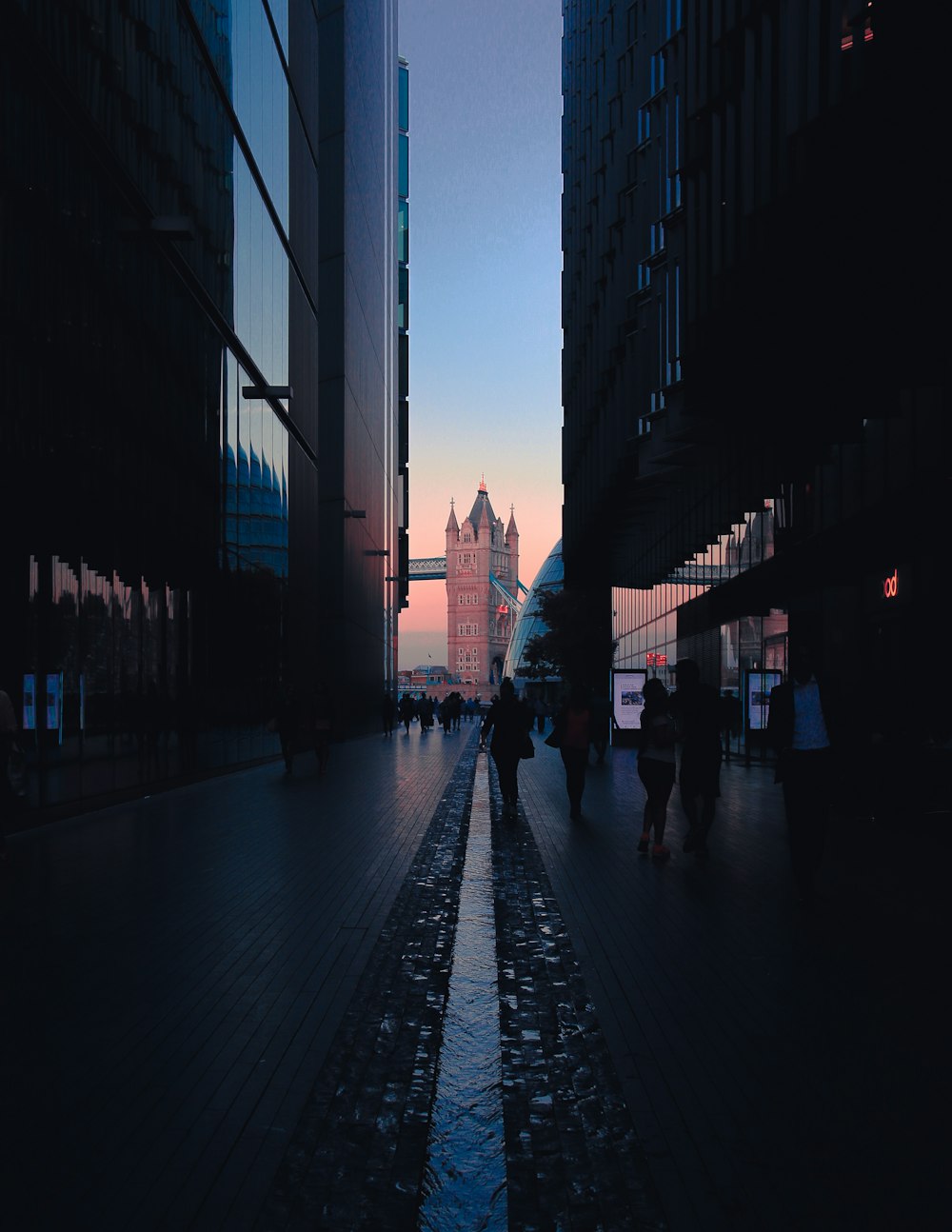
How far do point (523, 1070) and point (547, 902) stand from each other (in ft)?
12.4

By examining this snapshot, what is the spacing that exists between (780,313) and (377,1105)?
1123cm

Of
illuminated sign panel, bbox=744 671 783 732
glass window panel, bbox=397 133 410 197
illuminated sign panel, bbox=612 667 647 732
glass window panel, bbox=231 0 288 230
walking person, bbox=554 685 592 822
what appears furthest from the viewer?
glass window panel, bbox=397 133 410 197

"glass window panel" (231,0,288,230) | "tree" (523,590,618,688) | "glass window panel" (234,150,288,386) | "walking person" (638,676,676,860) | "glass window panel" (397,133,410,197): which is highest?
"glass window panel" (397,133,410,197)

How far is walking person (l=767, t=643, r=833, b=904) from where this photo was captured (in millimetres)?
8320

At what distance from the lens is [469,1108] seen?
4.22 m

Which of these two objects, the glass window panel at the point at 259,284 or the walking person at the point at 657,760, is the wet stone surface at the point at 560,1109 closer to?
the walking person at the point at 657,760

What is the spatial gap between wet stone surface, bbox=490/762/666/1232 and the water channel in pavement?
5cm

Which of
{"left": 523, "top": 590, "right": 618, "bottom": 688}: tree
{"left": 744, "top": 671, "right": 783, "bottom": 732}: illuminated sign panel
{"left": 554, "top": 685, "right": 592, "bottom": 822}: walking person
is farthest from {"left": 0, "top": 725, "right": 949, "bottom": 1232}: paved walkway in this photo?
{"left": 523, "top": 590, "right": 618, "bottom": 688}: tree

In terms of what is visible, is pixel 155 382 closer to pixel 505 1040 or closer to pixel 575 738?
pixel 575 738

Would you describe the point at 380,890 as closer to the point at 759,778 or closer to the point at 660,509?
the point at 759,778

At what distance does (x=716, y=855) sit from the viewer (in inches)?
435

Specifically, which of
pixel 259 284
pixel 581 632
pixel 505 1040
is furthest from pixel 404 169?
pixel 505 1040

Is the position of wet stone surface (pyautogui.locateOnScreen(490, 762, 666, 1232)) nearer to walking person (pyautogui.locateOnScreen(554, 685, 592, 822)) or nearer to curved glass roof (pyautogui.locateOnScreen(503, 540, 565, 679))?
walking person (pyautogui.locateOnScreen(554, 685, 592, 822))

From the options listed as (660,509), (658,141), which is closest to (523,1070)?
(658,141)
